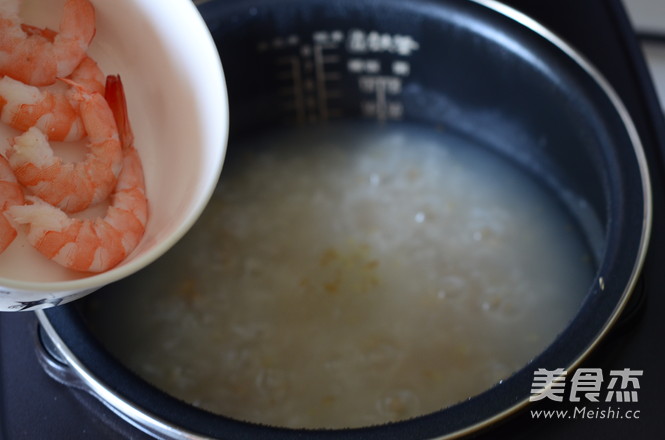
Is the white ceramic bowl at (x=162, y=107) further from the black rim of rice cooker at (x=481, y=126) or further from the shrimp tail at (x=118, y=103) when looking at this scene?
the black rim of rice cooker at (x=481, y=126)

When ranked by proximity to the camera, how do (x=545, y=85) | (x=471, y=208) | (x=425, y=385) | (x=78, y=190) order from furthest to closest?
(x=471, y=208), (x=545, y=85), (x=425, y=385), (x=78, y=190)

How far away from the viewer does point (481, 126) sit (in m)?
1.20

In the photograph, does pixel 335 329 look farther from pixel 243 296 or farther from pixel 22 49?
pixel 22 49

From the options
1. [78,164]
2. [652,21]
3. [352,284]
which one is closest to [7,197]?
[78,164]

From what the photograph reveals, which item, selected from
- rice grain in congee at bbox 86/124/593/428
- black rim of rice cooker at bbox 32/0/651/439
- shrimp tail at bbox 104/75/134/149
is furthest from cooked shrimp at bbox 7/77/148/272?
rice grain in congee at bbox 86/124/593/428

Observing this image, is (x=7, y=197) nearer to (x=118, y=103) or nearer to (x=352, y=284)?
(x=118, y=103)

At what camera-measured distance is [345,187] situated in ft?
3.88

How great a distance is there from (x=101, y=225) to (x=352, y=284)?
453 millimetres

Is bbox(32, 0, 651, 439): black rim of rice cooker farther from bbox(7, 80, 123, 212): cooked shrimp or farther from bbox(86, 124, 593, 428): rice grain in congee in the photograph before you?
bbox(7, 80, 123, 212): cooked shrimp

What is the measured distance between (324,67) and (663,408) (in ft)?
2.40

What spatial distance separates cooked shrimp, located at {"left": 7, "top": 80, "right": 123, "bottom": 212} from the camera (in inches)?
26.7

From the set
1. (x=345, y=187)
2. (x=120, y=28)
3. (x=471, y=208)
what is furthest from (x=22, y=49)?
(x=471, y=208)

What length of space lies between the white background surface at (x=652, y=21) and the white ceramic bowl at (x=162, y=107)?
946mm

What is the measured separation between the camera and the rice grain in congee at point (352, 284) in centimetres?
95
